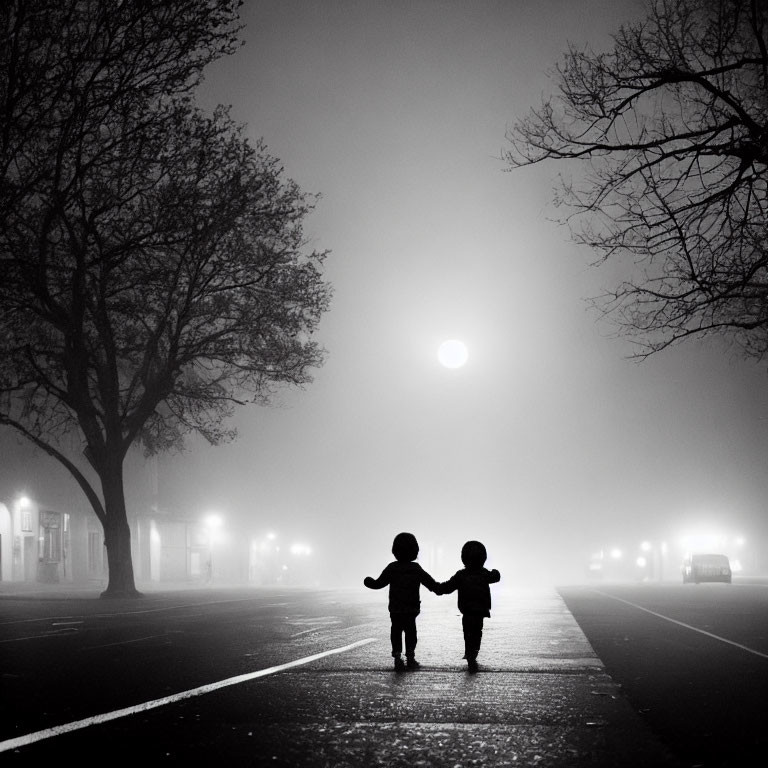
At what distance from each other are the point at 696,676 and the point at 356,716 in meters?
4.08

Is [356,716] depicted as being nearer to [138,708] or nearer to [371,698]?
[371,698]

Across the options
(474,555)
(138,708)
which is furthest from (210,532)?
(138,708)

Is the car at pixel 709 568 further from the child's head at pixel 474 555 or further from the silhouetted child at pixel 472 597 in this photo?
the silhouetted child at pixel 472 597

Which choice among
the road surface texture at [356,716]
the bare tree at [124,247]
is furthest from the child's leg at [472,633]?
the bare tree at [124,247]

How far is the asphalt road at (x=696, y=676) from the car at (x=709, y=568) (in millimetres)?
31786

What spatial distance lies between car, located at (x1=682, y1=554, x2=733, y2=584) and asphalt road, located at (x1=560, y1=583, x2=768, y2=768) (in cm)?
3179

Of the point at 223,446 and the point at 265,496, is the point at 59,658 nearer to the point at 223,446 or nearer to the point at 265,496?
the point at 223,446

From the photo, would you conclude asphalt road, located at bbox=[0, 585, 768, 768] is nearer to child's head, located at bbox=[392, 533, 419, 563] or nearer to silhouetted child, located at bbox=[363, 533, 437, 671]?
silhouetted child, located at bbox=[363, 533, 437, 671]

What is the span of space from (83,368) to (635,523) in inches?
3381

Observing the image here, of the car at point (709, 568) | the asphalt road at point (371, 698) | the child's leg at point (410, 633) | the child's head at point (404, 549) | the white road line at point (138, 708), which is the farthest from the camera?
the car at point (709, 568)

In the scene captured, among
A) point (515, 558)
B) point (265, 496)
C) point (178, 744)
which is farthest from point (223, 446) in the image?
point (515, 558)

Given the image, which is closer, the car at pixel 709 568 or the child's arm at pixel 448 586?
the child's arm at pixel 448 586

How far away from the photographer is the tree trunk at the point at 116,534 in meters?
25.8

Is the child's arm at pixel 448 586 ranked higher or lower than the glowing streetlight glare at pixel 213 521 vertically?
higher
